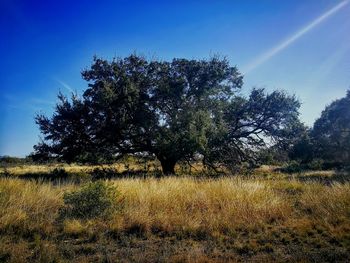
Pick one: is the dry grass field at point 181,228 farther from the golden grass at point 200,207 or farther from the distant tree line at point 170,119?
the distant tree line at point 170,119

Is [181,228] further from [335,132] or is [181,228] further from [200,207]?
[335,132]

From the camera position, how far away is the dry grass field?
18.8 feet

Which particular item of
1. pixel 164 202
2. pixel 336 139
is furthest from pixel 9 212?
pixel 336 139

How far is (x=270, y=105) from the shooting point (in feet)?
85.8

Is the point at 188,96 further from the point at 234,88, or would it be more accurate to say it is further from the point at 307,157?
the point at 307,157

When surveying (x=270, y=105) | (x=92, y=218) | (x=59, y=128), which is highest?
(x=270, y=105)

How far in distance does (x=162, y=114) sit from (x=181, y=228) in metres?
17.1

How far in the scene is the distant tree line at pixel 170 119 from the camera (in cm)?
2220

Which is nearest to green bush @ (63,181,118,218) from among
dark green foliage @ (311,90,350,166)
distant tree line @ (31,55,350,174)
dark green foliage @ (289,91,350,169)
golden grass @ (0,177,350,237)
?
Result: golden grass @ (0,177,350,237)

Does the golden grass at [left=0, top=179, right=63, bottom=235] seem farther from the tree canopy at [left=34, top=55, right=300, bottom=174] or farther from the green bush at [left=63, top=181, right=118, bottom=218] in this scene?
the tree canopy at [left=34, top=55, right=300, bottom=174]

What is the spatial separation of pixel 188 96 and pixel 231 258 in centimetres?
1954

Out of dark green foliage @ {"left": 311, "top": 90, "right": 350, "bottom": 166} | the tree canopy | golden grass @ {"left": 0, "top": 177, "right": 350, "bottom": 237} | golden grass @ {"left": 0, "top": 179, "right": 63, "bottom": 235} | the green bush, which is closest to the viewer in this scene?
golden grass @ {"left": 0, "top": 179, "right": 63, "bottom": 235}

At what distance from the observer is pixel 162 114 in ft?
78.8

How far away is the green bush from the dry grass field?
0.73ft
